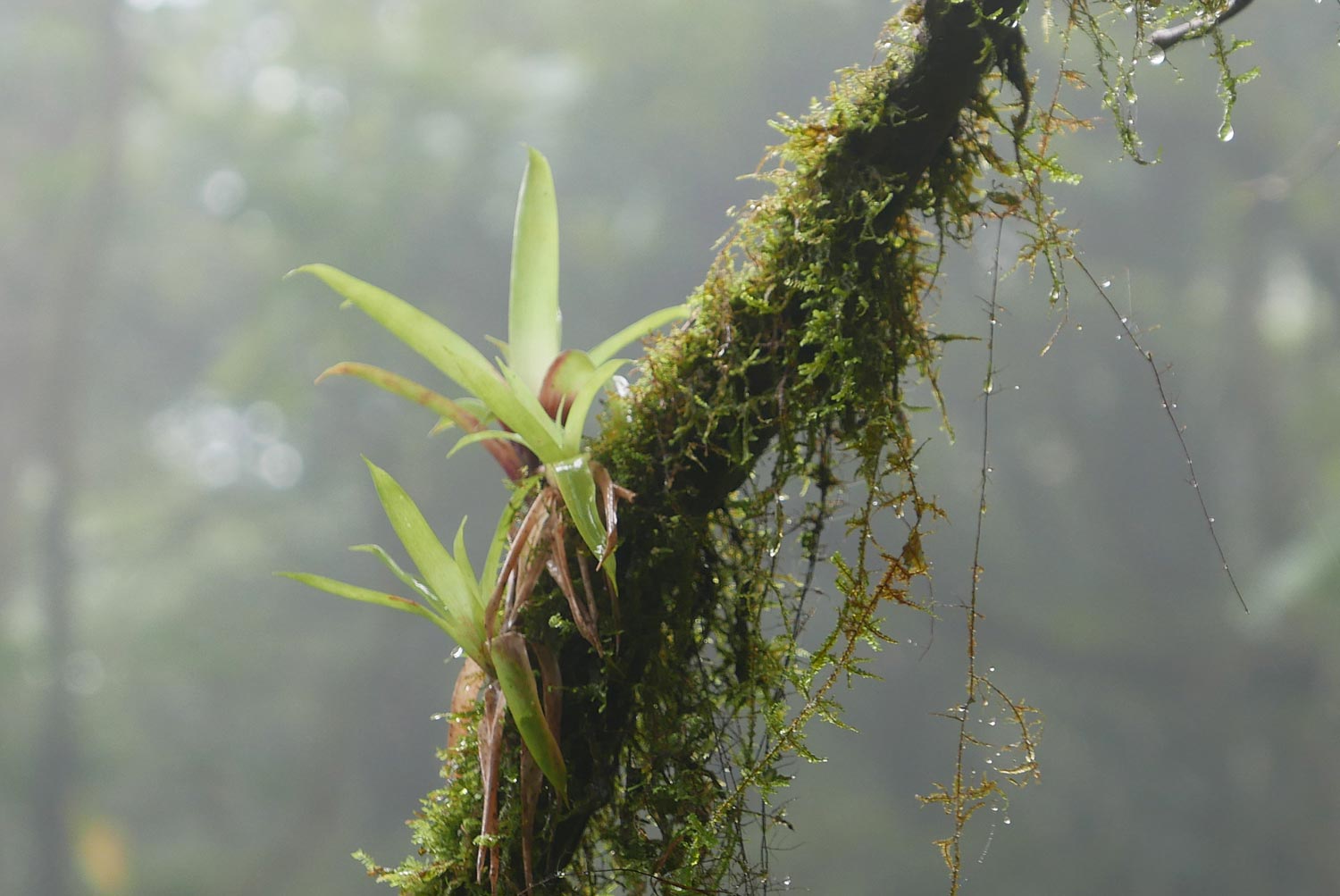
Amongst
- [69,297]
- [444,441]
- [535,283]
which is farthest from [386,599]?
[69,297]

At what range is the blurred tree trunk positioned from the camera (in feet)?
21.5

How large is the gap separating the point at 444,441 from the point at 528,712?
249 inches

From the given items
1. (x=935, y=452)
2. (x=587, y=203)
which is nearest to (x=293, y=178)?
(x=587, y=203)

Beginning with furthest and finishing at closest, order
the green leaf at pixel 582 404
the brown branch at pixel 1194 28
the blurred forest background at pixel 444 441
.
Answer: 1. the blurred forest background at pixel 444 441
2. the green leaf at pixel 582 404
3. the brown branch at pixel 1194 28

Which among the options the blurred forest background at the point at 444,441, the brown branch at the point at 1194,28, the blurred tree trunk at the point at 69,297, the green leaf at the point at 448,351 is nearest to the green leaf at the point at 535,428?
the green leaf at the point at 448,351

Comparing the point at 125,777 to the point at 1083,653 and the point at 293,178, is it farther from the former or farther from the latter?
the point at 1083,653

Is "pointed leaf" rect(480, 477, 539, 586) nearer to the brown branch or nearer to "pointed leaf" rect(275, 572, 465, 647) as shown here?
"pointed leaf" rect(275, 572, 465, 647)

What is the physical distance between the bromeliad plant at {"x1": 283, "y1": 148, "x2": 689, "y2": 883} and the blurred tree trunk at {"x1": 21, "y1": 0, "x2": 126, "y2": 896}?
6998 millimetres

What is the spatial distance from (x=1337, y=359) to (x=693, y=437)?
7.28 metres

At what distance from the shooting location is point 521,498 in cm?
67

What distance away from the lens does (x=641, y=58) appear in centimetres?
700

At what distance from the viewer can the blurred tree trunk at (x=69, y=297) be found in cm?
654

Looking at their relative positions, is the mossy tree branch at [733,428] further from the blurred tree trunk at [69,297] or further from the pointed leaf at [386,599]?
the blurred tree trunk at [69,297]

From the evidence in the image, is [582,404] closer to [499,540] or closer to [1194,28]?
[499,540]
